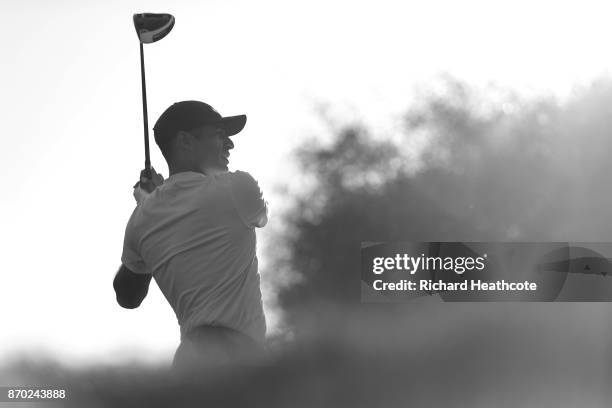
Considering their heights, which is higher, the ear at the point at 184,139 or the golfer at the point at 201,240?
the ear at the point at 184,139

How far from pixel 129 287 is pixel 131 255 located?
0.30 feet

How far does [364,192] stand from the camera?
27.7 m

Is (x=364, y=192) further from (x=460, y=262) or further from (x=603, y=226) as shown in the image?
(x=460, y=262)

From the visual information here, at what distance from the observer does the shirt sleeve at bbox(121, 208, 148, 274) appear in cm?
257

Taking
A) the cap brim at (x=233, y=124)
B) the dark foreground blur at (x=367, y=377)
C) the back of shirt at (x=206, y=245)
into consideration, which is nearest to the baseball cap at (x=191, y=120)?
the cap brim at (x=233, y=124)

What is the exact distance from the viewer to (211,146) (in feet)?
8.49

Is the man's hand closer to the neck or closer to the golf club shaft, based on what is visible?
the golf club shaft

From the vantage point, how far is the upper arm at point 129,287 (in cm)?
257

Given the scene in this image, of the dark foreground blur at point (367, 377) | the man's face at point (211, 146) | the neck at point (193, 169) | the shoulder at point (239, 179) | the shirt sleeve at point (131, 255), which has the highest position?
the man's face at point (211, 146)

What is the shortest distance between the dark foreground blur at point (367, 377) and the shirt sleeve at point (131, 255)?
0.58 m

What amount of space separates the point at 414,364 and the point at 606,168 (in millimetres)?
20646

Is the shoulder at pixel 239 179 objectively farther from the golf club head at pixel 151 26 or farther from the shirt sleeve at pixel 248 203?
the golf club head at pixel 151 26

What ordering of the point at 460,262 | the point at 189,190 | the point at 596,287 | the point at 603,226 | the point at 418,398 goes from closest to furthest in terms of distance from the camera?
1. the point at 418,398
2. the point at 189,190
3. the point at 596,287
4. the point at 460,262
5. the point at 603,226

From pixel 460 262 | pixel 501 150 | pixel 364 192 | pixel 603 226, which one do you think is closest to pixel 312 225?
pixel 364 192
